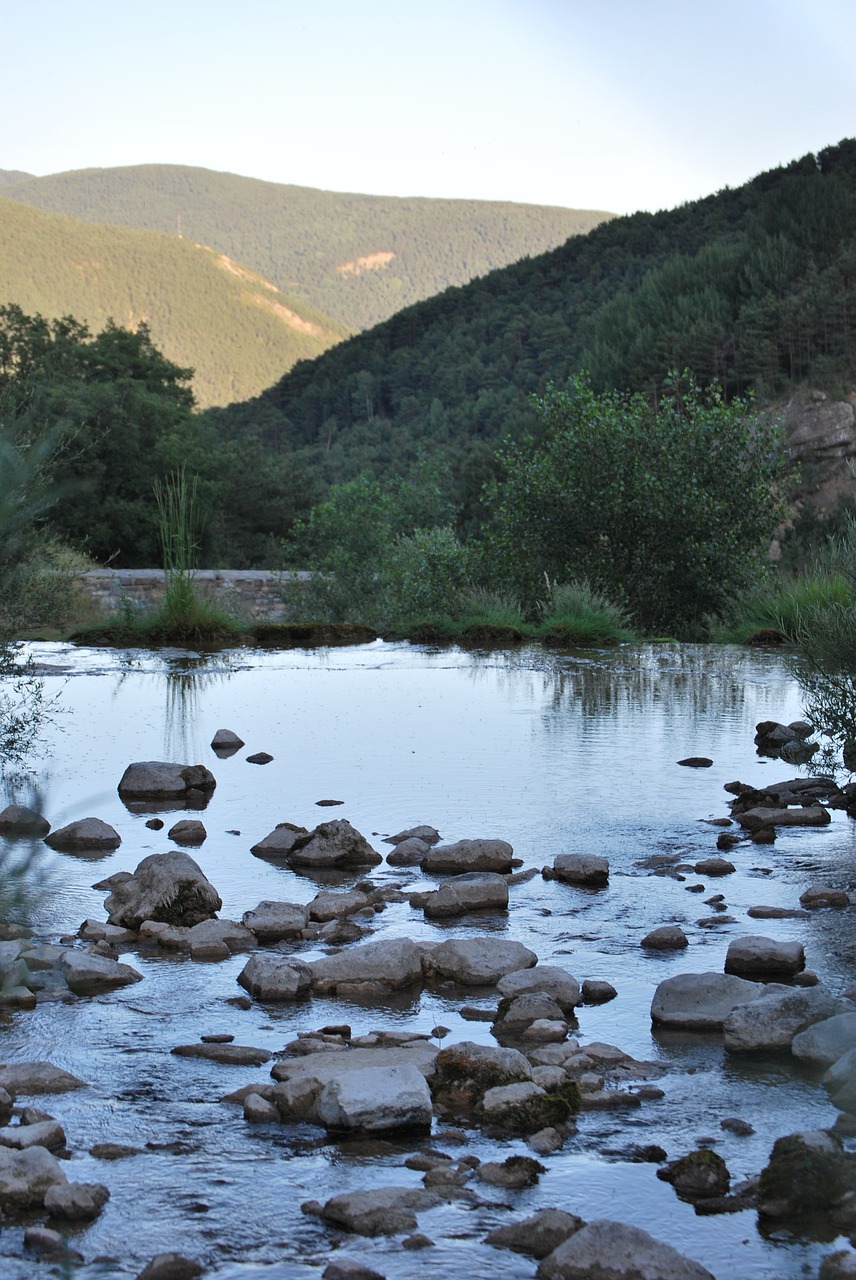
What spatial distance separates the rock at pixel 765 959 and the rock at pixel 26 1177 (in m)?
1.71

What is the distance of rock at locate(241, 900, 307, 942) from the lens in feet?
11.5

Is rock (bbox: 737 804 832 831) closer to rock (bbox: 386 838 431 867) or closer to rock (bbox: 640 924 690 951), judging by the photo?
rock (bbox: 386 838 431 867)

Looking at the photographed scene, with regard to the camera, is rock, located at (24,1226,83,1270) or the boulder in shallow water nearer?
rock, located at (24,1226,83,1270)

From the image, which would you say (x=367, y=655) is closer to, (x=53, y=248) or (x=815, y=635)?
(x=815, y=635)

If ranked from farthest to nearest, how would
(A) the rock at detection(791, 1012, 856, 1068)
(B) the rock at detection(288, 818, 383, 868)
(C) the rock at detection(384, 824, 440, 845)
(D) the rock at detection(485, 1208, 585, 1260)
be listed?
1. (C) the rock at detection(384, 824, 440, 845)
2. (B) the rock at detection(288, 818, 383, 868)
3. (A) the rock at detection(791, 1012, 856, 1068)
4. (D) the rock at detection(485, 1208, 585, 1260)

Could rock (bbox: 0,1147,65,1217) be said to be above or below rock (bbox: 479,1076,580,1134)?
above

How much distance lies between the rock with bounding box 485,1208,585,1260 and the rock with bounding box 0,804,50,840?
10.1 ft

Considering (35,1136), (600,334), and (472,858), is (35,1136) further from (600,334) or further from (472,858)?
(600,334)

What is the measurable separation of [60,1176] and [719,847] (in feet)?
9.59

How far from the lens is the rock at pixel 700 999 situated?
9.27 feet

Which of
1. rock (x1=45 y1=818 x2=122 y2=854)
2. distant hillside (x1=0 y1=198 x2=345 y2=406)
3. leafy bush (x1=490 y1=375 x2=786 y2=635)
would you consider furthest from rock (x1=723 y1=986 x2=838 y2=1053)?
distant hillside (x1=0 y1=198 x2=345 y2=406)

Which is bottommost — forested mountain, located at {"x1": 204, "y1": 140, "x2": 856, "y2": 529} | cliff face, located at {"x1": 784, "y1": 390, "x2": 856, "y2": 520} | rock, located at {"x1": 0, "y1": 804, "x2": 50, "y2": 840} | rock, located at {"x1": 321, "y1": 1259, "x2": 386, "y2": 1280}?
rock, located at {"x1": 321, "y1": 1259, "x2": 386, "y2": 1280}

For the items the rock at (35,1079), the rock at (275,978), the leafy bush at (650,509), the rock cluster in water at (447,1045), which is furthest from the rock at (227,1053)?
the leafy bush at (650,509)

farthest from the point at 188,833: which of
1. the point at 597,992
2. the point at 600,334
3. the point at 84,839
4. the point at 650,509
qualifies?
the point at 600,334
